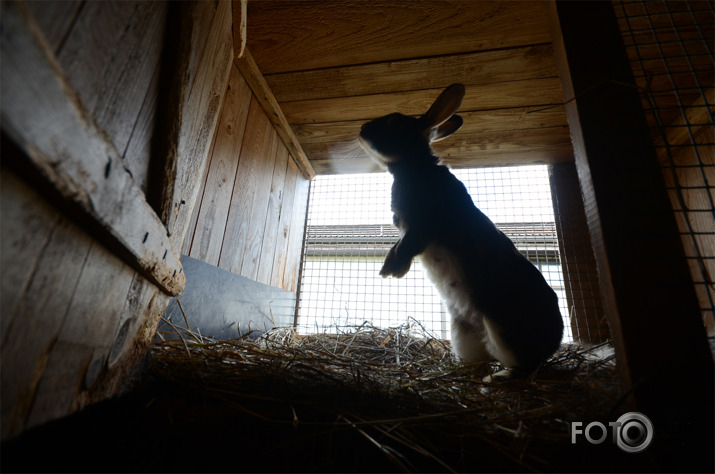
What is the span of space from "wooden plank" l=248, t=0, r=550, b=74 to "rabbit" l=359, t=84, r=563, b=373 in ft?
1.27

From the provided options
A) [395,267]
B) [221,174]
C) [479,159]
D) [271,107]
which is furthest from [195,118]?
[479,159]

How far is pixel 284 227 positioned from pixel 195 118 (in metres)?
1.98

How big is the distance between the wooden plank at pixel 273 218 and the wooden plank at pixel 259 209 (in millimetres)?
53

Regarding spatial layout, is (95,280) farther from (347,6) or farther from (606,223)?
(347,6)

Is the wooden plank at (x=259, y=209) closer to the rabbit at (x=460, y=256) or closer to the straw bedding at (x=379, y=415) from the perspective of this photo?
the rabbit at (x=460, y=256)

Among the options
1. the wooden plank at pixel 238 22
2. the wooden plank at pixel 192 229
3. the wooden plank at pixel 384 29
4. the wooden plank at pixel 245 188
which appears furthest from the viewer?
the wooden plank at pixel 245 188

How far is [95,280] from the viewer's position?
28.4 inches

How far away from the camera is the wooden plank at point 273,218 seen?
2.66 m

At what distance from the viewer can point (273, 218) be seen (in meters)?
2.82

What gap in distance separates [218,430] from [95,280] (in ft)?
1.47

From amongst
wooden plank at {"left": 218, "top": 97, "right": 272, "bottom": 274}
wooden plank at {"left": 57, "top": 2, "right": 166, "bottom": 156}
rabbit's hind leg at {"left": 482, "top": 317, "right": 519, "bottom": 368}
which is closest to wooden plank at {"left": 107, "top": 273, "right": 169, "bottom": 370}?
wooden plank at {"left": 57, "top": 2, "right": 166, "bottom": 156}

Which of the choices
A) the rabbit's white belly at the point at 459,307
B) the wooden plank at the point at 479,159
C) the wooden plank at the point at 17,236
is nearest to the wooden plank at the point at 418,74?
the wooden plank at the point at 479,159

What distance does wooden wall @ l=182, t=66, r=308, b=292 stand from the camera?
194cm

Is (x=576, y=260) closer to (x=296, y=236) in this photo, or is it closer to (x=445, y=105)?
(x=445, y=105)
